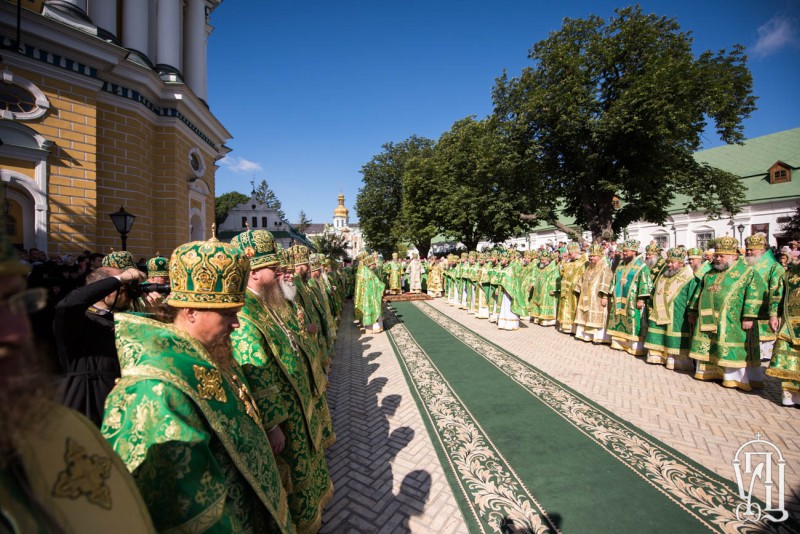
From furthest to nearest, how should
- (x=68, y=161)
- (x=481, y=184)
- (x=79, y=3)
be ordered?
1. (x=481, y=184)
2. (x=79, y=3)
3. (x=68, y=161)

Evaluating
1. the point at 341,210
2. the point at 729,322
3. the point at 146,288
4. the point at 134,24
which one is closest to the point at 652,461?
the point at 729,322

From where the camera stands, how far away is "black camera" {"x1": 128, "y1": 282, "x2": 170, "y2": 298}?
2.65m

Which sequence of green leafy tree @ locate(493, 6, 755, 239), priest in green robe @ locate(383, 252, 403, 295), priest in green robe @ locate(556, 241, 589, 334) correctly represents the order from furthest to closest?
priest in green robe @ locate(383, 252, 403, 295) < green leafy tree @ locate(493, 6, 755, 239) < priest in green robe @ locate(556, 241, 589, 334)

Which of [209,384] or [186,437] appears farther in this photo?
[209,384]

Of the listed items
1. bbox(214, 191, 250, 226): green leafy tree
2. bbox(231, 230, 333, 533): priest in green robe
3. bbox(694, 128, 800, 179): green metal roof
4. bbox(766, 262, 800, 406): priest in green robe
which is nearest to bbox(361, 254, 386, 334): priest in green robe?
bbox(231, 230, 333, 533): priest in green robe

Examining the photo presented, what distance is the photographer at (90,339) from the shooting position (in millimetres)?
2564

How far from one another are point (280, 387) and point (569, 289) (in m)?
9.49

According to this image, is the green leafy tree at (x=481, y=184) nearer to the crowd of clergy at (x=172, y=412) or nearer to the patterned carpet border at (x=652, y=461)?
the patterned carpet border at (x=652, y=461)

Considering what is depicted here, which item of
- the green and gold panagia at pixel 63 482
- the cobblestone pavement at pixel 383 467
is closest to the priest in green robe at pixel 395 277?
the cobblestone pavement at pixel 383 467

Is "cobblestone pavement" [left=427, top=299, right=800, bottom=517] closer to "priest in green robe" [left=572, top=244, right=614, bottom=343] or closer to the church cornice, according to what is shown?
"priest in green robe" [left=572, top=244, right=614, bottom=343]

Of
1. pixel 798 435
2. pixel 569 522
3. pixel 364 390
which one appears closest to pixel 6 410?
pixel 569 522

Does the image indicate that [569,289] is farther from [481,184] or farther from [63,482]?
[481,184]

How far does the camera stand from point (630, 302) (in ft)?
26.0

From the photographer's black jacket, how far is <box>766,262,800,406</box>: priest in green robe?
777cm
